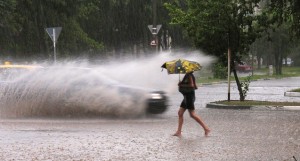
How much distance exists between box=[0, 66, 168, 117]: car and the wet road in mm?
476

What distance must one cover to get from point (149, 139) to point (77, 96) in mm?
5168

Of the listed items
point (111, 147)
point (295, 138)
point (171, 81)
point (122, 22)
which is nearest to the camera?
point (111, 147)

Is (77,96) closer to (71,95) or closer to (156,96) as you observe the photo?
(71,95)

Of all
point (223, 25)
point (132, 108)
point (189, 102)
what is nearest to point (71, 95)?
point (132, 108)

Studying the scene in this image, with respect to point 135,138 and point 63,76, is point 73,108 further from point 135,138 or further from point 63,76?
point 135,138

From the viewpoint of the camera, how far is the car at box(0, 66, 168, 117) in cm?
1788

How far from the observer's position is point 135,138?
1349cm

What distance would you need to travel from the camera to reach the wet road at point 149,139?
11031 mm

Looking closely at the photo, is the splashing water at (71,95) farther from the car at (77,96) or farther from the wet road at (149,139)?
the wet road at (149,139)

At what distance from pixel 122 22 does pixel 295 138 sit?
40.0 m

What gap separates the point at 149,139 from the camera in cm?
1331

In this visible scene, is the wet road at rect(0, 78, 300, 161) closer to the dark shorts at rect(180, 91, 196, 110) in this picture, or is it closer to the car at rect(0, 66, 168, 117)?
the car at rect(0, 66, 168, 117)

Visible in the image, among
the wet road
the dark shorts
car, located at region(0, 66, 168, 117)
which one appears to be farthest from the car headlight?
the dark shorts

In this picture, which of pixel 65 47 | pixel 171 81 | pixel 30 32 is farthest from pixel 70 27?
pixel 171 81
